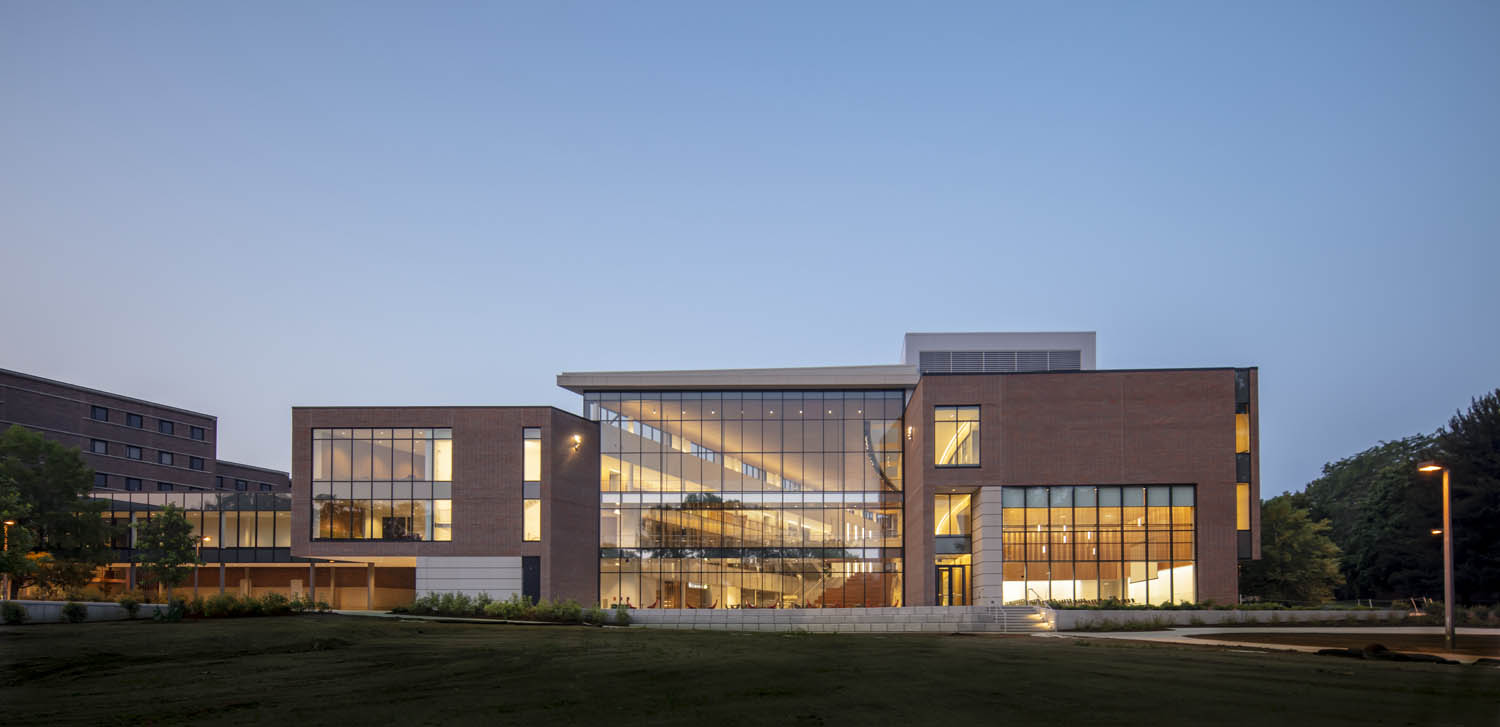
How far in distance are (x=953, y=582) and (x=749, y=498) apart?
40.7ft

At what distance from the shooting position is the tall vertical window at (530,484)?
181 feet

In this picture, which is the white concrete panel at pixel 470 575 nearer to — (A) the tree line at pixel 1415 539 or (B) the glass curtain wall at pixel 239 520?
(B) the glass curtain wall at pixel 239 520

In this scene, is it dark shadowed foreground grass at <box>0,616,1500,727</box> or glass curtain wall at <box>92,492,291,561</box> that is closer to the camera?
dark shadowed foreground grass at <box>0,616,1500,727</box>

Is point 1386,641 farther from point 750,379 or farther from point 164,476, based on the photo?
point 164,476

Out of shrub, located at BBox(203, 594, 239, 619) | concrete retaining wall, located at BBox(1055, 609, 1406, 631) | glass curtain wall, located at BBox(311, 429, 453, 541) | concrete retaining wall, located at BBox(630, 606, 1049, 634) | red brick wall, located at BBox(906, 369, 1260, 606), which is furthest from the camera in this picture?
glass curtain wall, located at BBox(311, 429, 453, 541)

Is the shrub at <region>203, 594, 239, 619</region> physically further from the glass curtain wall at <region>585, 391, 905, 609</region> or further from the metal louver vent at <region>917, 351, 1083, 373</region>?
the metal louver vent at <region>917, 351, 1083, 373</region>

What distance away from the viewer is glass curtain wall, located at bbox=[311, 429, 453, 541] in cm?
5575

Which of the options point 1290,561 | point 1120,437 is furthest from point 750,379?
point 1290,561

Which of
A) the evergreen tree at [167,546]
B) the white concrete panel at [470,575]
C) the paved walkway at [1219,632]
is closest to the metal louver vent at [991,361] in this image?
the paved walkway at [1219,632]

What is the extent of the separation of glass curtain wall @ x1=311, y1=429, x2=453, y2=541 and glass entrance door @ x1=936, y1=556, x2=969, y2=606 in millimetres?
24885

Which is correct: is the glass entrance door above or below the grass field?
below

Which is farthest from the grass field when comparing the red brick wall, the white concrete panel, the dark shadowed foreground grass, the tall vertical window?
the white concrete panel

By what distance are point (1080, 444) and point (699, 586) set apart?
73.7 ft

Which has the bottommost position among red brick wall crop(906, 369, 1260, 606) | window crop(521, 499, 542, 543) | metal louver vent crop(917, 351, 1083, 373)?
window crop(521, 499, 542, 543)
